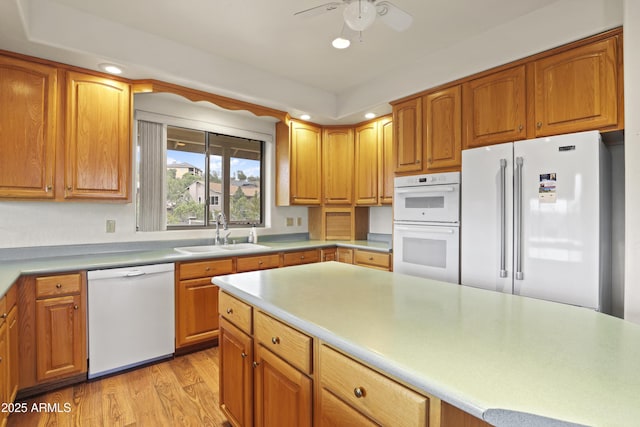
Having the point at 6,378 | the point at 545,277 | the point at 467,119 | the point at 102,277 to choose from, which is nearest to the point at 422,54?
the point at 467,119

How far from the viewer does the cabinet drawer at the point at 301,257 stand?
11.4 ft

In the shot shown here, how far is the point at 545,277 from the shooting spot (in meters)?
2.14

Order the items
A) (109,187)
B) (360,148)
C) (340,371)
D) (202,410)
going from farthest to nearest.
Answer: (360,148), (109,187), (202,410), (340,371)

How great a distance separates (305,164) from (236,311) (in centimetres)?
267

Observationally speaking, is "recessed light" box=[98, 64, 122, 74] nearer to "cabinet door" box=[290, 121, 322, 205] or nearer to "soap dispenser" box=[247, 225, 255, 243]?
"cabinet door" box=[290, 121, 322, 205]

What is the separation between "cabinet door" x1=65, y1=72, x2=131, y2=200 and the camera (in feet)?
8.18

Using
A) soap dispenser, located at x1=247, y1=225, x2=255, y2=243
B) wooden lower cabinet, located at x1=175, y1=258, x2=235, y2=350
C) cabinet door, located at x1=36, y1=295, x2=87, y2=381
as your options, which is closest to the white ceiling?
soap dispenser, located at x1=247, y1=225, x2=255, y2=243

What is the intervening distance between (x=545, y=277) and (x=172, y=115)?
350cm

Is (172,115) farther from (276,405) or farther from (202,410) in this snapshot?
(276,405)

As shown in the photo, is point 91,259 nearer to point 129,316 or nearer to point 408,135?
point 129,316

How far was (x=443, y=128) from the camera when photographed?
289 centimetres

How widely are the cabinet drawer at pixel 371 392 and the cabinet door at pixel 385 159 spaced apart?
111 inches

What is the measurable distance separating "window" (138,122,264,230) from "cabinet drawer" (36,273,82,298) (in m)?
0.99

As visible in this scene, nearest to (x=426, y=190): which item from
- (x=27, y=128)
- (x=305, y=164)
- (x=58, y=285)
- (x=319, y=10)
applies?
(x=305, y=164)
